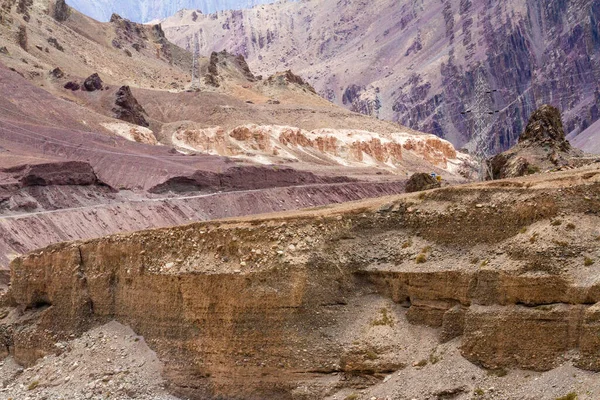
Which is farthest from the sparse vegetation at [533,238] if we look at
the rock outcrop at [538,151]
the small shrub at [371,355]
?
the rock outcrop at [538,151]

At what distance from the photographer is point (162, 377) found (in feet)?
104

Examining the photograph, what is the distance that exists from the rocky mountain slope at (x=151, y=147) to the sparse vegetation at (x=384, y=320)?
1337 inches

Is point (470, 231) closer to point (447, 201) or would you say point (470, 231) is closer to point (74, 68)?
point (447, 201)

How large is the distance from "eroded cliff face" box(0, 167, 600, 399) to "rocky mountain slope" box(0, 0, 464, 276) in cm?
2678

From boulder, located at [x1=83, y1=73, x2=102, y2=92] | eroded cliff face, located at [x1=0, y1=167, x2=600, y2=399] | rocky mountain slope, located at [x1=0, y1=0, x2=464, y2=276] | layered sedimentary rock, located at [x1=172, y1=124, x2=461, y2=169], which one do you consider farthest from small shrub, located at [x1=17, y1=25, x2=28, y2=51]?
eroded cliff face, located at [x1=0, y1=167, x2=600, y2=399]

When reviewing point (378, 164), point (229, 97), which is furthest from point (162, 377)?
point (229, 97)

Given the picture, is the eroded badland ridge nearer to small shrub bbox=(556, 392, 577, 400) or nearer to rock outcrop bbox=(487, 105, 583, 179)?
small shrub bbox=(556, 392, 577, 400)

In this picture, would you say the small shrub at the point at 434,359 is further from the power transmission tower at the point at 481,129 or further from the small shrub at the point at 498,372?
the power transmission tower at the point at 481,129

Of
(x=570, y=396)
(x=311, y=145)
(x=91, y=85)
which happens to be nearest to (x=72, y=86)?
(x=91, y=85)

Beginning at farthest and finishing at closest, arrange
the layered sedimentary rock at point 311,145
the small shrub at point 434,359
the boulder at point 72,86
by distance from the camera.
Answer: the boulder at point 72,86 < the layered sedimentary rock at point 311,145 < the small shrub at point 434,359

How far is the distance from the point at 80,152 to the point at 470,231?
84.3m

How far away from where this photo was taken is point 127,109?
14562 cm

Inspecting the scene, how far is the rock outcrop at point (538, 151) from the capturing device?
4669 centimetres

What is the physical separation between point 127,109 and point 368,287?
122 m
